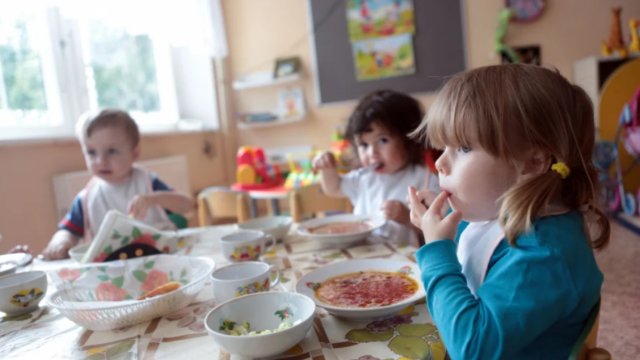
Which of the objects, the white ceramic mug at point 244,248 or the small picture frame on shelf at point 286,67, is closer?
the white ceramic mug at point 244,248

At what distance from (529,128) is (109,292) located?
2.36ft

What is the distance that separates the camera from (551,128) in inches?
22.9

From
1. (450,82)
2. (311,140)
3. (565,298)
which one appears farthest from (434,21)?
(565,298)

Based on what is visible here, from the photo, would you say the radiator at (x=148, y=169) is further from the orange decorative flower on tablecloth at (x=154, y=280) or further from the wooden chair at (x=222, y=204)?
the orange decorative flower on tablecloth at (x=154, y=280)

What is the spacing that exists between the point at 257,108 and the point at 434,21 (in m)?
1.50

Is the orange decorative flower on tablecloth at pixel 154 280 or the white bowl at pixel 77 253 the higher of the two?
the white bowl at pixel 77 253

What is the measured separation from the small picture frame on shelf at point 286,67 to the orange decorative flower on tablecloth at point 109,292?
9.26ft

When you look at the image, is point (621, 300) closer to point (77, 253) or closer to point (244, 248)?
point (244, 248)

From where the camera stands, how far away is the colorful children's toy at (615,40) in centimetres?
282

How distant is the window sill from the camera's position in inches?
76.6

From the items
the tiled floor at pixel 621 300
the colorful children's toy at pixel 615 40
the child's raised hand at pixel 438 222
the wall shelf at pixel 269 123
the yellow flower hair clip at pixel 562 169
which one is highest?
the colorful children's toy at pixel 615 40

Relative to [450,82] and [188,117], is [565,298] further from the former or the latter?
[188,117]

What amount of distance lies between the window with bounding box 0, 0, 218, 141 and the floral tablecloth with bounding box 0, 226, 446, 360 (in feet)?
5.48

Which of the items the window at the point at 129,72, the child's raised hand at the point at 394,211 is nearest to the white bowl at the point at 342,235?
the child's raised hand at the point at 394,211
